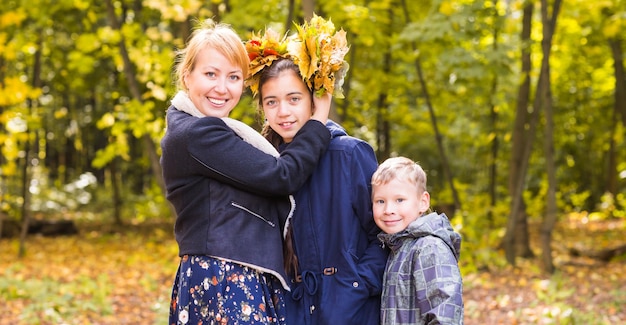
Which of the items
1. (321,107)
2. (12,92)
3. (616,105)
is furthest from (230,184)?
(616,105)

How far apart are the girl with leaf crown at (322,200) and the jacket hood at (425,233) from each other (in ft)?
0.27

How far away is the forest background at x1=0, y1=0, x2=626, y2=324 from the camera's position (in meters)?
7.67

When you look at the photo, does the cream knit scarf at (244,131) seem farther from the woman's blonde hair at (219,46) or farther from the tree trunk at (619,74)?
the tree trunk at (619,74)

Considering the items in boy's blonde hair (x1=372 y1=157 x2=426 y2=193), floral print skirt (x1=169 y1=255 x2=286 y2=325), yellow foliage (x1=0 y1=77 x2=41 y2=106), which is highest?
yellow foliage (x1=0 y1=77 x2=41 y2=106)

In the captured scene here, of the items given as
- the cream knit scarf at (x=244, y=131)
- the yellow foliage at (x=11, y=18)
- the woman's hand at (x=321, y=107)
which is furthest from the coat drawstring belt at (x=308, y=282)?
the yellow foliage at (x=11, y=18)

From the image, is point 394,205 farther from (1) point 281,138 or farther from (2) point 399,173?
(1) point 281,138

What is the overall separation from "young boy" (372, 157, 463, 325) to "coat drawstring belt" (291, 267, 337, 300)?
0.20m

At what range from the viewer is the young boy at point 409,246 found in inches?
91.8

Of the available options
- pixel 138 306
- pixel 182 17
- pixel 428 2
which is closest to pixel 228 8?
pixel 182 17

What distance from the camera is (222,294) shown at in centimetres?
232

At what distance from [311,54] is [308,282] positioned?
76cm

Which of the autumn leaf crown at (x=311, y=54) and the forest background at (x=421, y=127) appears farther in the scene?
the forest background at (x=421, y=127)

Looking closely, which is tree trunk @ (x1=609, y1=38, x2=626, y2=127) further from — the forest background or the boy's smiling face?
the boy's smiling face

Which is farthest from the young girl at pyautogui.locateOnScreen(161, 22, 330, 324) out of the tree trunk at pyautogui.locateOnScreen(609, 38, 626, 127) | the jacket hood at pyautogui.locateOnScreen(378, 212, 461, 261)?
the tree trunk at pyautogui.locateOnScreen(609, 38, 626, 127)
